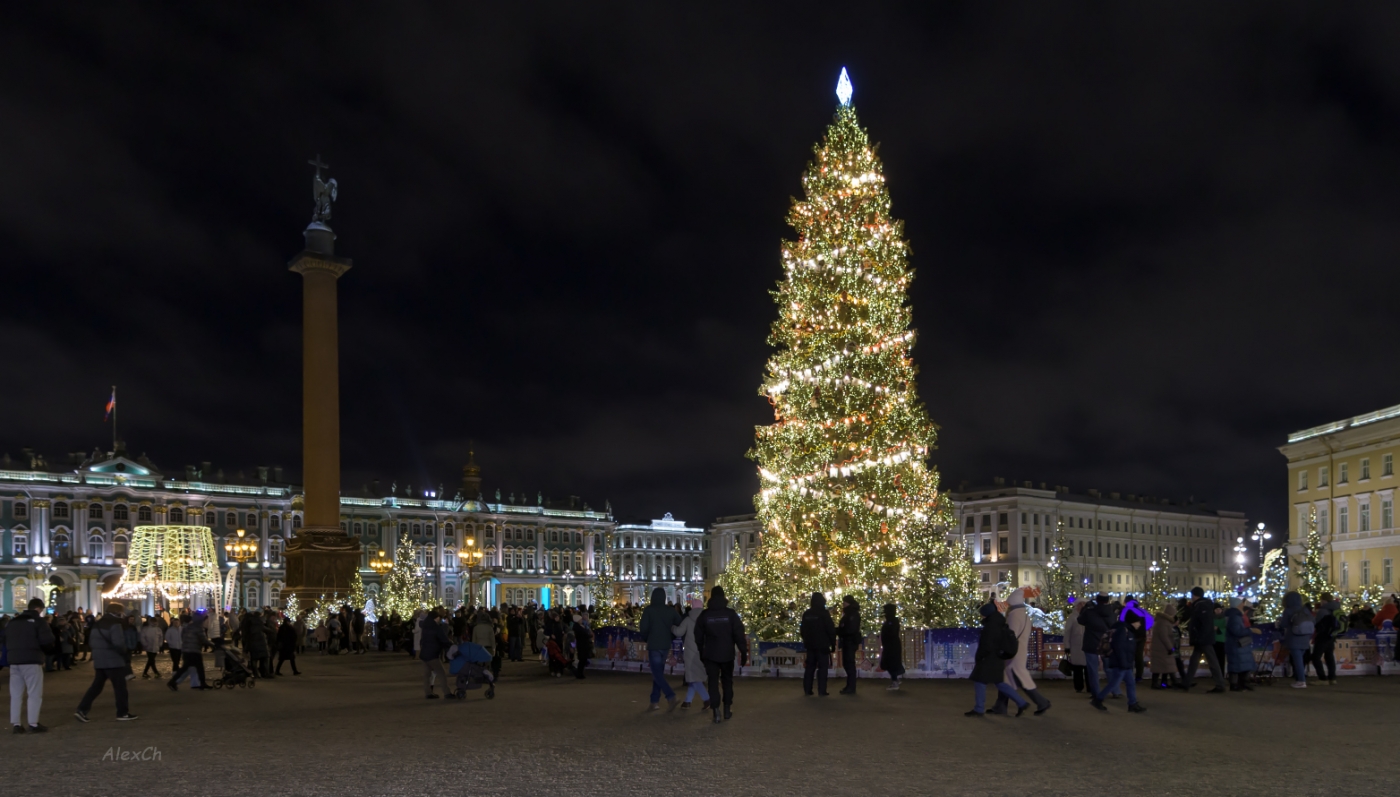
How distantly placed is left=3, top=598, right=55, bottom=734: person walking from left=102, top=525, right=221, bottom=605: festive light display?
70.4 feet

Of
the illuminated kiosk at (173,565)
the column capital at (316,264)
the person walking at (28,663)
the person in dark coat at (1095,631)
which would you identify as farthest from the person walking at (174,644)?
the person in dark coat at (1095,631)

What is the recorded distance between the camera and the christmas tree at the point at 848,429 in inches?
902

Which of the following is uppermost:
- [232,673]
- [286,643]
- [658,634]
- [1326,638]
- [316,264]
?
[316,264]

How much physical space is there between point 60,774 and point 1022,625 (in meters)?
10.2

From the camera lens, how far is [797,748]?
11.5 m

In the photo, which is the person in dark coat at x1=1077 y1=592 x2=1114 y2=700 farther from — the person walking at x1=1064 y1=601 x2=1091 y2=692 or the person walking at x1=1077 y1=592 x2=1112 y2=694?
the person walking at x1=1064 y1=601 x2=1091 y2=692

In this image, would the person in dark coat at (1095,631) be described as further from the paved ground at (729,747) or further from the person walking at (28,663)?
the person walking at (28,663)

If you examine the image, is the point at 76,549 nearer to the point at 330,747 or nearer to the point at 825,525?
the point at 825,525

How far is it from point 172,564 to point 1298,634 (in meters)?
31.0

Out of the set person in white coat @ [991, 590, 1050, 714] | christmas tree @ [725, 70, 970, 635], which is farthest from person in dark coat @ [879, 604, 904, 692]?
person in white coat @ [991, 590, 1050, 714]

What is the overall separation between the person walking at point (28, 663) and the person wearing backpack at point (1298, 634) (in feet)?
56.6

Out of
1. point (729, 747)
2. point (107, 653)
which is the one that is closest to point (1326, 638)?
point (729, 747)

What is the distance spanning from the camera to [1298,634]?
18547mm

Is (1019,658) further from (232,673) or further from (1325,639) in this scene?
(232,673)
